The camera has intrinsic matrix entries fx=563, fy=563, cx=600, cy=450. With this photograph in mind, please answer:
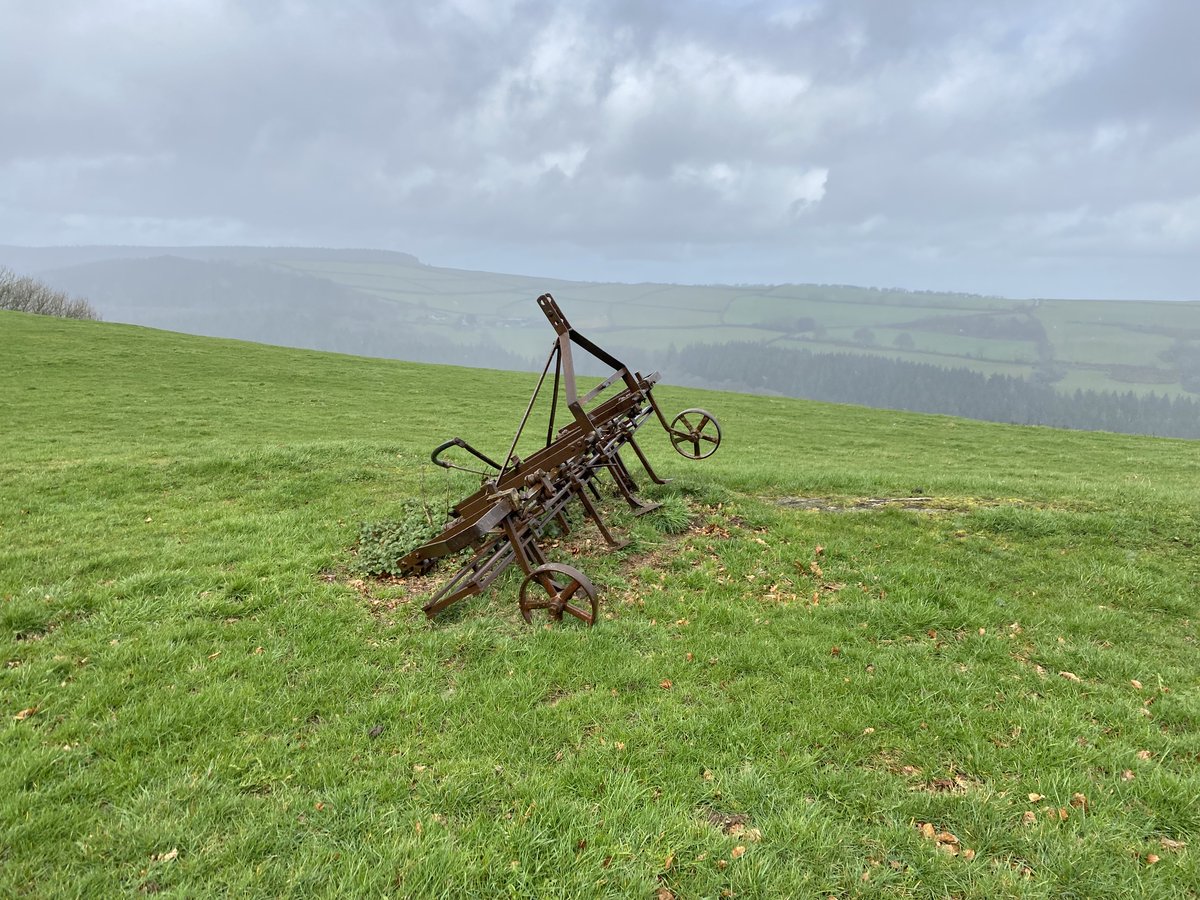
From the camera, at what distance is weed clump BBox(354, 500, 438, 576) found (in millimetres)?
8008

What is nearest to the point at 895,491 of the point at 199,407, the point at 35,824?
the point at 35,824

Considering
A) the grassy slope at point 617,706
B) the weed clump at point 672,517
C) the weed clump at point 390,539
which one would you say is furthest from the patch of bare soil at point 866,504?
the weed clump at point 390,539

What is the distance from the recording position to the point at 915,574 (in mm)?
8055

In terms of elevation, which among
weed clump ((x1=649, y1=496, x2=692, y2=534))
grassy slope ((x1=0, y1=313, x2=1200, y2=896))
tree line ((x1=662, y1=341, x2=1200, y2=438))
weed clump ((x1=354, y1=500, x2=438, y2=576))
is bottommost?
grassy slope ((x1=0, y1=313, x2=1200, y2=896))

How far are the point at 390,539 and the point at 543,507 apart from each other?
8.75ft

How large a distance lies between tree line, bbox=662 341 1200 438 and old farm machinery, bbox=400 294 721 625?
131 metres

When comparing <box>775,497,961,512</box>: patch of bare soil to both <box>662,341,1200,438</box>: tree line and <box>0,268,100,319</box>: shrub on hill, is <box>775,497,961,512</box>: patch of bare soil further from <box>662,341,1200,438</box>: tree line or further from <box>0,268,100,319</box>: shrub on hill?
<box>662,341,1200,438</box>: tree line

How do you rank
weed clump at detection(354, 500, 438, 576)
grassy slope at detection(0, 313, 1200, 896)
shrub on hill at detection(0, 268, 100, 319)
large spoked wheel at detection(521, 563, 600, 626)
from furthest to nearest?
shrub on hill at detection(0, 268, 100, 319)
weed clump at detection(354, 500, 438, 576)
large spoked wheel at detection(521, 563, 600, 626)
grassy slope at detection(0, 313, 1200, 896)

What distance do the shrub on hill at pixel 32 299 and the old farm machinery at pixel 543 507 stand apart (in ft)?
276

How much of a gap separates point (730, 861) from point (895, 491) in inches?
427

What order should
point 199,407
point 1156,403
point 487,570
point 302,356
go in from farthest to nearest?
point 1156,403, point 302,356, point 199,407, point 487,570

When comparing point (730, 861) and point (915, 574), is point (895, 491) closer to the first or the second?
point (915, 574)

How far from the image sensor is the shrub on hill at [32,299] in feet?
216

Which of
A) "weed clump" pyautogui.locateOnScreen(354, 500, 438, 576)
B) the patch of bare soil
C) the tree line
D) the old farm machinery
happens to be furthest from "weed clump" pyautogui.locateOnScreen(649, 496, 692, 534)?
the tree line
